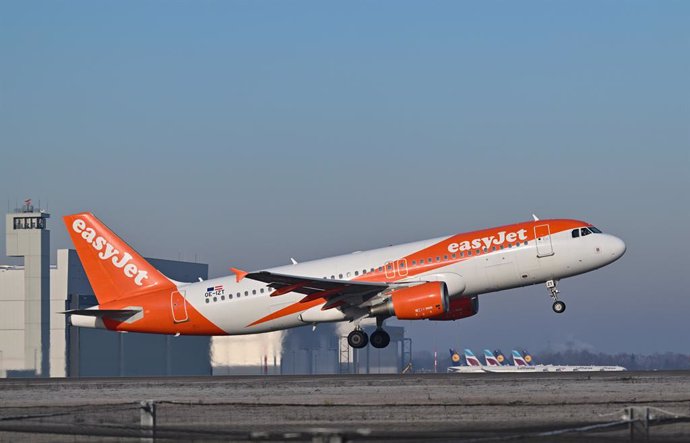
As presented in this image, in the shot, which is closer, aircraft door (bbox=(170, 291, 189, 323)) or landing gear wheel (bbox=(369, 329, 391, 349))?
landing gear wheel (bbox=(369, 329, 391, 349))

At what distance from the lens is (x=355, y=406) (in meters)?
22.1

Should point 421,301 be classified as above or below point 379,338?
above

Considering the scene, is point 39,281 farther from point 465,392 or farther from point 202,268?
point 465,392

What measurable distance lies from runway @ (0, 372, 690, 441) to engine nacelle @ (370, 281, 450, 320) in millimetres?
6988

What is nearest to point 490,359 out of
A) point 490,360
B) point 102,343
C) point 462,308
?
point 490,360

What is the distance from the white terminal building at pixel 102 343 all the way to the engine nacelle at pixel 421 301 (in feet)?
90.5

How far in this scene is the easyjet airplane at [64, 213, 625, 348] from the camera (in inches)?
1700

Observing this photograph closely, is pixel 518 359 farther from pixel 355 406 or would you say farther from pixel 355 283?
pixel 355 406

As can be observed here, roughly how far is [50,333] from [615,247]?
59546 mm

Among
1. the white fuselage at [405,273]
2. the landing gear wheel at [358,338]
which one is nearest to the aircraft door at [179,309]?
the white fuselage at [405,273]

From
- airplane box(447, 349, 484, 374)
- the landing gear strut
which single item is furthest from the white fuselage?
airplane box(447, 349, 484, 374)

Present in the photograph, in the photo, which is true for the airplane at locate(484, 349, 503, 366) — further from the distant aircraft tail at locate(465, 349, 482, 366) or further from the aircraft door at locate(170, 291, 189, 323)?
the aircraft door at locate(170, 291, 189, 323)

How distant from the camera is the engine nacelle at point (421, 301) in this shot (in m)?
42.2

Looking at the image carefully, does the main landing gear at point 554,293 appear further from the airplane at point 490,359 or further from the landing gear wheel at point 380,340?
the airplane at point 490,359
